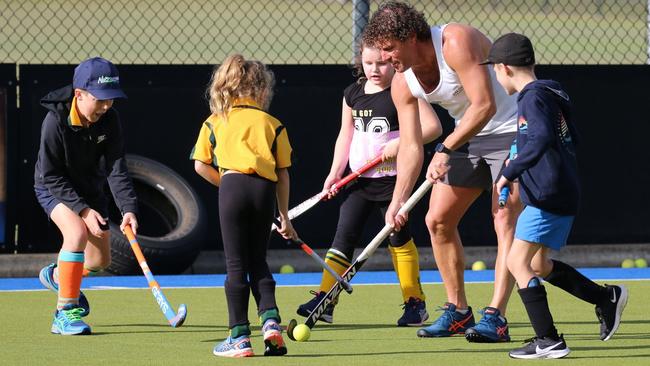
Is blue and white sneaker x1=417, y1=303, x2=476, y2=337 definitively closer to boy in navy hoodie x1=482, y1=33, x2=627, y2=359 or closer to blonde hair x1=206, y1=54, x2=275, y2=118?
boy in navy hoodie x1=482, y1=33, x2=627, y2=359

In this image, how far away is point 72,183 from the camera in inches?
306

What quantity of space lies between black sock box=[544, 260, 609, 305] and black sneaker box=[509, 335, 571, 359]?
18.5 inches

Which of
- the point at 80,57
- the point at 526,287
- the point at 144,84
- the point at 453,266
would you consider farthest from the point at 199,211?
the point at 80,57

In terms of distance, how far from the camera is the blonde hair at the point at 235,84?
21.6 ft

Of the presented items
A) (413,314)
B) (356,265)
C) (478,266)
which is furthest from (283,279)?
(356,265)

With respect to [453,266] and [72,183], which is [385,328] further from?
[72,183]

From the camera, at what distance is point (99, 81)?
7.48 m

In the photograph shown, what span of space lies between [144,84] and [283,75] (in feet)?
3.61

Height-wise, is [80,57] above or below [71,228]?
above

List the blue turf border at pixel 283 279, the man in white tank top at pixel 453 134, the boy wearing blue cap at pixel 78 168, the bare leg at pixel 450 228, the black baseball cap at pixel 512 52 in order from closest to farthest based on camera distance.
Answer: the black baseball cap at pixel 512 52 < the man in white tank top at pixel 453 134 < the bare leg at pixel 450 228 < the boy wearing blue cap at pixel 78 168 < the blue turf border at pixel 283 279

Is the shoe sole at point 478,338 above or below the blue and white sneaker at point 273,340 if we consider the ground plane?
below

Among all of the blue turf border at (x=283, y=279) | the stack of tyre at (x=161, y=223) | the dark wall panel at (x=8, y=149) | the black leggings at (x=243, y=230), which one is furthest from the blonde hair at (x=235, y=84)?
the dark wall panel at (x=8, y=149)

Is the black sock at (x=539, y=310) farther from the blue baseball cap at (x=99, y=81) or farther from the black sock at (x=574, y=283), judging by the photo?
the blue baseball cap at (x=99, y=81)

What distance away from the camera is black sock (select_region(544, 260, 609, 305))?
22.4 feet
